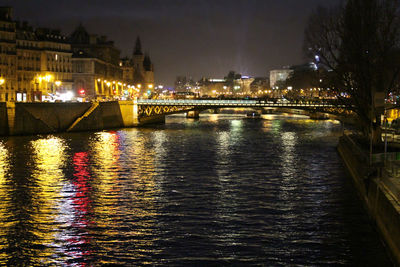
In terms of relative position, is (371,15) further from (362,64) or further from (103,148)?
(103,148)

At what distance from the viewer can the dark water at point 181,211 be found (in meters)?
20.0

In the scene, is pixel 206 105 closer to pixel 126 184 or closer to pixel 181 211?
pixel 126 184

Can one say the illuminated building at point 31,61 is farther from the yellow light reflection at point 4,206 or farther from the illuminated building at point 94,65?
the yellow light reflection at point 4,206

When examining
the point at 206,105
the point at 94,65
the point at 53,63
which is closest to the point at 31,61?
the point at 53,63

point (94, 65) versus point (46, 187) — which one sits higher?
point (94, 65)

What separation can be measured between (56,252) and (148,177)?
15369 mm

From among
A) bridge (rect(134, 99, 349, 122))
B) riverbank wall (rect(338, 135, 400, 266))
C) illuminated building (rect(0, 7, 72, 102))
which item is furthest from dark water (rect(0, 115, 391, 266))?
illuminated building (rect(0, 7, 72, 102))

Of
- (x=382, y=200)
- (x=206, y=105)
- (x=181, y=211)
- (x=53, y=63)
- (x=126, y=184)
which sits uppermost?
(x=53, y=63)

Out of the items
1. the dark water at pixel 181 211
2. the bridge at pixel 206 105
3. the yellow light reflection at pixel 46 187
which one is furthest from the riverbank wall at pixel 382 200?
the bridge at pixel 206 105

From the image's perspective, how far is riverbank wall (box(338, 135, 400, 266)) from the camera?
1794 cm

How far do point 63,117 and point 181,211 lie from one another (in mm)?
48350

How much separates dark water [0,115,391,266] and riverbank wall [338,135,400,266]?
0.61 meters

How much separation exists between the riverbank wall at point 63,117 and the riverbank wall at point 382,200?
44.4 meters

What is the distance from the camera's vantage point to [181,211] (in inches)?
1018
